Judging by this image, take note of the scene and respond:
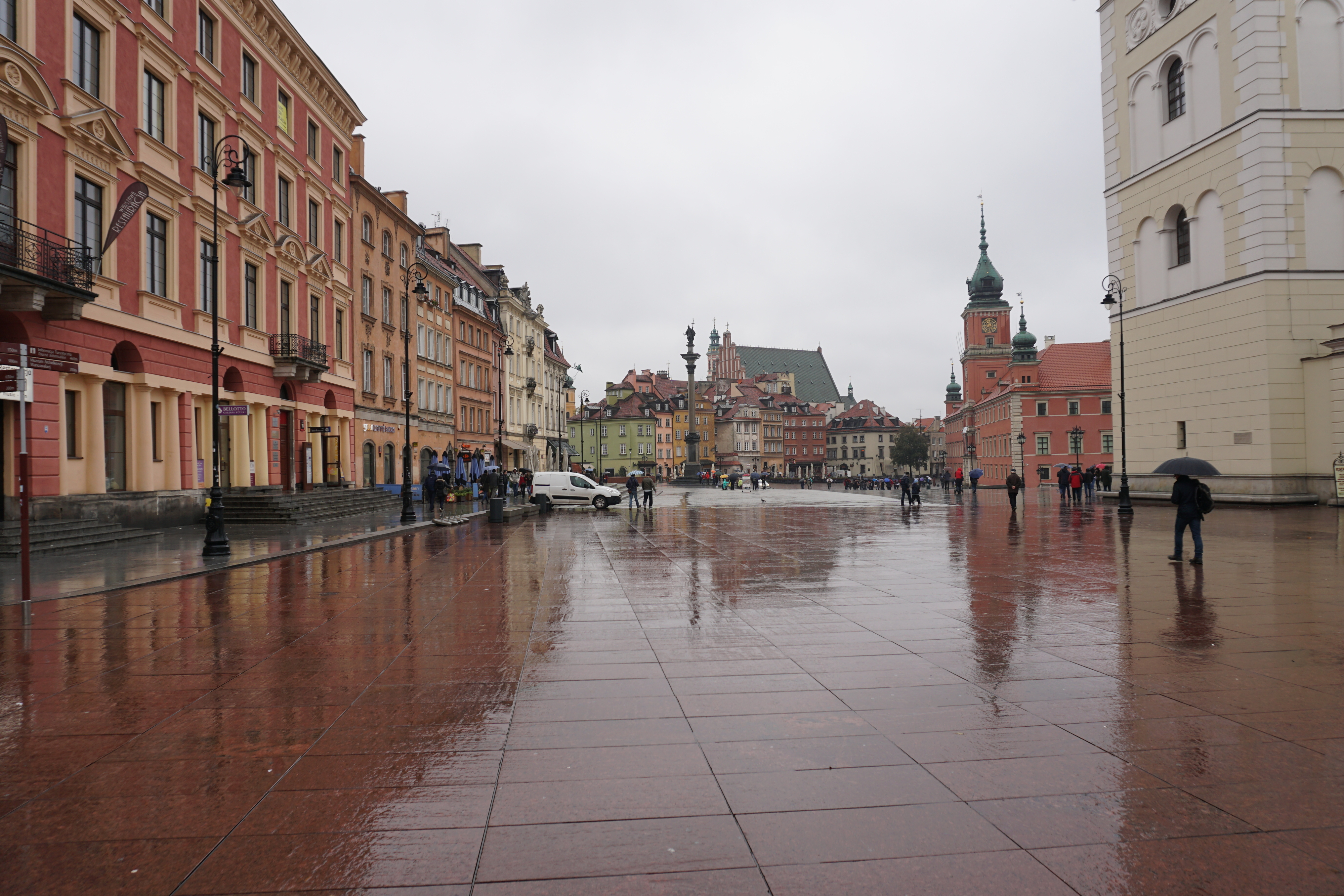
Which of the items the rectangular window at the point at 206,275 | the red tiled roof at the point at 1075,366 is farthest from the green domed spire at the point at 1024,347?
the rectangular window at the point at 206,275

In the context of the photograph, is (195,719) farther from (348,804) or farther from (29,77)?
(29,77)

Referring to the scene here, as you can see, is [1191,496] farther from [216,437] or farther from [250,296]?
[250,296]

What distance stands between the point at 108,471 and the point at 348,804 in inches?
863

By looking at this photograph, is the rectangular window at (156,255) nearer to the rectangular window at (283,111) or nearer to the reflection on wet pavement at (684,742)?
the rectangular window at (283,111)

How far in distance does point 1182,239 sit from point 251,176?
118 ft

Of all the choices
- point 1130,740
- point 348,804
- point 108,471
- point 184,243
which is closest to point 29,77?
point 184,243

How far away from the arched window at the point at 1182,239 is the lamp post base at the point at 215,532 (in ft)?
114

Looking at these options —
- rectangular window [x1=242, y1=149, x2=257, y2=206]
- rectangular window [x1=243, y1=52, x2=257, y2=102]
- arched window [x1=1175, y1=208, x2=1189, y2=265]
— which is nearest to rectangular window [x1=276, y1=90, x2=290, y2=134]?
rectangular window [x1=243, y1=52, x2=257, y2=102]

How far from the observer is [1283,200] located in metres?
29.6

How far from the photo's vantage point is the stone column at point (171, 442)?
24.0 m

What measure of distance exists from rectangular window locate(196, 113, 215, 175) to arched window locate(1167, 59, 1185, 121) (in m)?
35.2

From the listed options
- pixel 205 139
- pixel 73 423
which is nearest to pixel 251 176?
pixel 205 139

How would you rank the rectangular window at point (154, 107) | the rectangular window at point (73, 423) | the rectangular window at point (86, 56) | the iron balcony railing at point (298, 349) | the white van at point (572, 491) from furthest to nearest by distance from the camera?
the white van at point (572, 491) < the iron balcony railing at point (298, 349) < the rectangular window at point (154, 107) < the rectangular window at point (86, 56) < the rectangular window at point (73, 423)

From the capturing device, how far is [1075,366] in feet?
277
